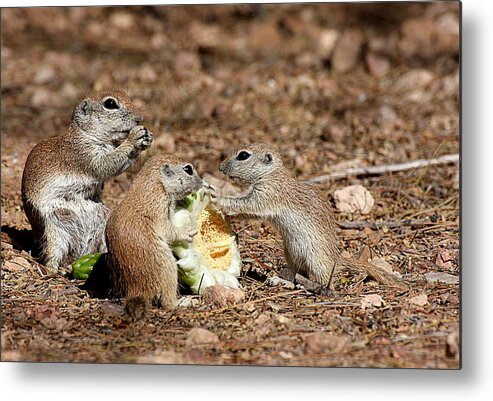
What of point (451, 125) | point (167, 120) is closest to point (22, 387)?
point (167, 120)

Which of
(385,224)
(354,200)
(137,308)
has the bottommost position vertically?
(137,308)

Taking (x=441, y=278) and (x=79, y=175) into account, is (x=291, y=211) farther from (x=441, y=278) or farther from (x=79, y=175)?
(x=79, y=175)

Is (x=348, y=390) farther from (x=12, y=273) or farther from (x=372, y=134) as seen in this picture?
(x=372, y=134)

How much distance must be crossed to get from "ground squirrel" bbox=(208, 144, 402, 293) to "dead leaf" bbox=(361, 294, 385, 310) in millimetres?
200

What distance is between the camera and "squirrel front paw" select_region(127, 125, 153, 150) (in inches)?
199

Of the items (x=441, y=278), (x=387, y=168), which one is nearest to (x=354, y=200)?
(x=387, y=168)

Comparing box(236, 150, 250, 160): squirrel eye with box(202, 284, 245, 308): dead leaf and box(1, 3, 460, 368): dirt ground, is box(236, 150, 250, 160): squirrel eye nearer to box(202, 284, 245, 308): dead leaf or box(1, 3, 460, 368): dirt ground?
box(1, 3, 460, 368): dirt ground

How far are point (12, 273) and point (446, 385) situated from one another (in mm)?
2369

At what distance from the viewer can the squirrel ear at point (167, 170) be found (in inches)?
181

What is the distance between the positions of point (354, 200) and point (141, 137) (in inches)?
64.1

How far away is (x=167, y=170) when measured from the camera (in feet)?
15.1

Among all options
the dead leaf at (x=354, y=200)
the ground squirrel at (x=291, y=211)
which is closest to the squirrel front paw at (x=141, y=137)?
the ground squirrel at (x=291, y=211)

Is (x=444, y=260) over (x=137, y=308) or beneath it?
over

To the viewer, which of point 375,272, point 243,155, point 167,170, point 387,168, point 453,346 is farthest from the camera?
point 387,168
